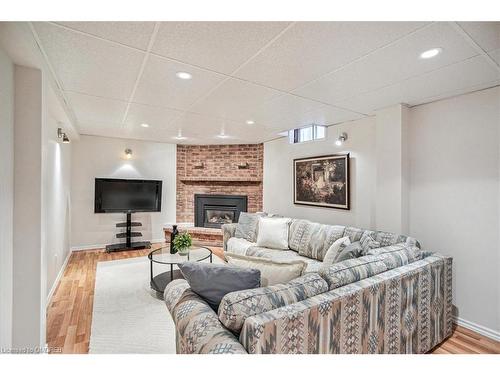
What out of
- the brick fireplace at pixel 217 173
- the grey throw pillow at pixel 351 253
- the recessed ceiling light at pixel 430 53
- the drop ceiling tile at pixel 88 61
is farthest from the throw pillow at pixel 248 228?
the recessed ceiling light at pixel 430 53

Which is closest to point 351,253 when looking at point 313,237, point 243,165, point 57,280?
point 313,237

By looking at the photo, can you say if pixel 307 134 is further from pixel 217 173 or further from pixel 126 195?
pixel 126 195

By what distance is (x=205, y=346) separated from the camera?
43.1 inches

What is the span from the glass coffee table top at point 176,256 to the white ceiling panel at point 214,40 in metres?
2.19

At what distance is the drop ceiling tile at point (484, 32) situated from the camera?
1.39 meters

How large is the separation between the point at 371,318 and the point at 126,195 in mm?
4820

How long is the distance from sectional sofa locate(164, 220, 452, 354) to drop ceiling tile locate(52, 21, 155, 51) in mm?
1573

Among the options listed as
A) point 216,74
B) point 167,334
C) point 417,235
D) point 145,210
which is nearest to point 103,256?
point 145,210

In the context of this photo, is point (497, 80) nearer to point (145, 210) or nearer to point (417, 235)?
point (417, 235)

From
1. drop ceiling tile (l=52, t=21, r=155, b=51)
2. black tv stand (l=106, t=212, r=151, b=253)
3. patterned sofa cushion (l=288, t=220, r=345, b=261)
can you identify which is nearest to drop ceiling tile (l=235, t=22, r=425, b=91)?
drop ceiling tile (l=52, t=21, r=155, b=51)

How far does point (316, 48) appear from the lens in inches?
63.6

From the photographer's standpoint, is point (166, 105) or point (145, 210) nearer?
point (166, 105)

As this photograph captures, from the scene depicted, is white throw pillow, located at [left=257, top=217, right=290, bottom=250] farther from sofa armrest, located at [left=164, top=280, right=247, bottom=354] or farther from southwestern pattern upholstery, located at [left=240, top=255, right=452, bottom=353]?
sofa armrest, located at [left=164, top=280, right=247, bottom=354]
